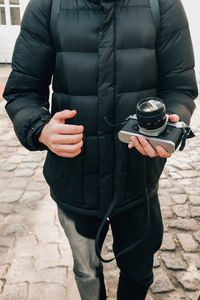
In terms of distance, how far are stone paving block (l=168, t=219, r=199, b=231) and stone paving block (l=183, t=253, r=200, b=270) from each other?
40 cm

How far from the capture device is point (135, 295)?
1859mm

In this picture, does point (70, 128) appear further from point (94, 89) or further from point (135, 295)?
point (135, 295)

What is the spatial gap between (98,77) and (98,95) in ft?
0.28

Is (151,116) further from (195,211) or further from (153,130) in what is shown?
(195,211)

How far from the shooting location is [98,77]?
1.45 m

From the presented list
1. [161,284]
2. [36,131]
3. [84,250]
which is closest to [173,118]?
[36,131]

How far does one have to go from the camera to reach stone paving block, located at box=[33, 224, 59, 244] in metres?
3.09

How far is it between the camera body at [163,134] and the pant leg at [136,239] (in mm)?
509

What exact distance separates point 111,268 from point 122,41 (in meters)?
2.05

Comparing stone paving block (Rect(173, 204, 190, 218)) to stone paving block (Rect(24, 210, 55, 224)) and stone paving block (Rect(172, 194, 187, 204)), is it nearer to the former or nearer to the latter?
stone paving block (Rect(172, 194, 187, 204))

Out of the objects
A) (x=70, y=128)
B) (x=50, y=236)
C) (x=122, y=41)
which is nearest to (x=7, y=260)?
(x=50, y=236)

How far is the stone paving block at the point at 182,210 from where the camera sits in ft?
11.4

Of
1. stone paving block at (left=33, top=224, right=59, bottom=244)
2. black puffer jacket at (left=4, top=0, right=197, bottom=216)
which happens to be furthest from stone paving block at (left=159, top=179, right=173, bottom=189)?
black puffer jacket at (left=4, top=0, right=197, bottom=216)

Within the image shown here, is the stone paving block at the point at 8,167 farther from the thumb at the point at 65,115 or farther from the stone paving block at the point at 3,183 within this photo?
the thumb at the point at 65,115
